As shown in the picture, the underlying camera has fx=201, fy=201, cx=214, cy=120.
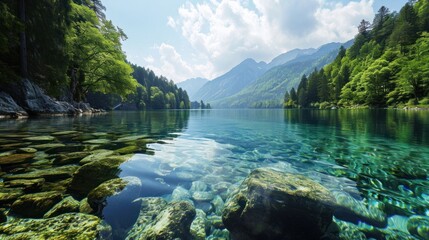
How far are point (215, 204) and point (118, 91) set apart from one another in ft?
118

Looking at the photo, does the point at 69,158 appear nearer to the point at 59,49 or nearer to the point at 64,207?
the point at 64,207

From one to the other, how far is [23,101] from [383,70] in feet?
246

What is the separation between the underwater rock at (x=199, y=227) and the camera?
301 centimetres

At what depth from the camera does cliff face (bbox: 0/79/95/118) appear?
18141 millimetres

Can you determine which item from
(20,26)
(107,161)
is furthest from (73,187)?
(20,26)

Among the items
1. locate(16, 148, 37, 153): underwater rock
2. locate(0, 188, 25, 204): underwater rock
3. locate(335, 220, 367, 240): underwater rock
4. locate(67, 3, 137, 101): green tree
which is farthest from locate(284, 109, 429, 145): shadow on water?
locate(67, 3, 137, 101): green tree

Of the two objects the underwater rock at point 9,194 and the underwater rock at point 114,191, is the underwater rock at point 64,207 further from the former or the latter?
the underwater rock at point 9,194

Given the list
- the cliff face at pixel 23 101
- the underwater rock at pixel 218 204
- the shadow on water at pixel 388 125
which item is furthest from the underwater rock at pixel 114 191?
the cliff face at pixel 23 101

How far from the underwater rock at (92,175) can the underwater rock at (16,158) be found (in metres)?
2.38

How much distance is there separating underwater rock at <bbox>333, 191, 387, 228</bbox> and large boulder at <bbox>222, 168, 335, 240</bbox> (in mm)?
231

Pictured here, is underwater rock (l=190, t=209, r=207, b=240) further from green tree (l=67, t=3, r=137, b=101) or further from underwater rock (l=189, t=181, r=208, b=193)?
green tree (l=67, t=3, r=137, b=101)

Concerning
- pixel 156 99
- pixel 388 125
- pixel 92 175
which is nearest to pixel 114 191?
pixel 92 175

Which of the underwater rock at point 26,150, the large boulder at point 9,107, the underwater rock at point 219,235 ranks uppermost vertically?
the large boulder at point 9,107

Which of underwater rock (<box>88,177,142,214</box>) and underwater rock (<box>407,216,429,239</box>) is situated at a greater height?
underwater rock (<box>88,177,142,214</box>)
